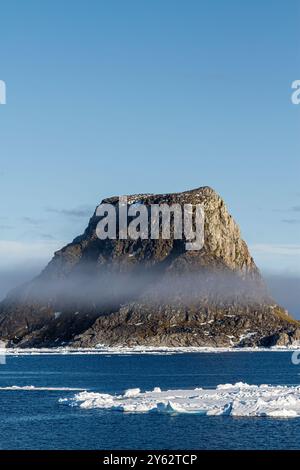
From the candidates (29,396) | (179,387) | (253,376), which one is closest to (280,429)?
(29,396)

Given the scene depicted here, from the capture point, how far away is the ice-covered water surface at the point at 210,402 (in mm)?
96062

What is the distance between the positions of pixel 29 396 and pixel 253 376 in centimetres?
6312

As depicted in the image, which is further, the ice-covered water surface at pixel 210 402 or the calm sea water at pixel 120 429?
the ice-covered water surface at pixel 210 402

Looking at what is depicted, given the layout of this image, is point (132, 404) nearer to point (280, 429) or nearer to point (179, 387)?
point (280, 429)

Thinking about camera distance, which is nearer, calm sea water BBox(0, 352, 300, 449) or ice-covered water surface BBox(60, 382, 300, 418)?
calm sea water BBox(0, 352, 300, 449)

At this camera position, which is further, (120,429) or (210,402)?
(210,402)

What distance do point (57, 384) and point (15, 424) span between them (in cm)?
5896

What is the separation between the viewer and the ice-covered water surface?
315 feet

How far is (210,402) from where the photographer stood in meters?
104
